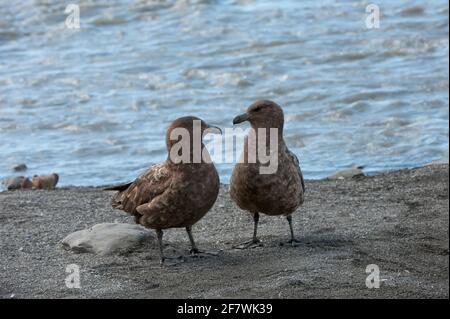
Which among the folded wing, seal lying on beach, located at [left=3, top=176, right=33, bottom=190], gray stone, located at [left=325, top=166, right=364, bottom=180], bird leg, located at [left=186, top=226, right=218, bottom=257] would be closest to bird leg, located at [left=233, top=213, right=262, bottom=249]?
bird leg, located at [left=186, top=226, right=218, bottom=257]

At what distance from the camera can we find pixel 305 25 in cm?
1644

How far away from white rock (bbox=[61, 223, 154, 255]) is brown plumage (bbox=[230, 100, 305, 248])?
0.81 m

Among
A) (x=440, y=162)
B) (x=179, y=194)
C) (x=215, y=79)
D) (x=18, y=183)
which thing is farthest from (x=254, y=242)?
(x=215, y=79)

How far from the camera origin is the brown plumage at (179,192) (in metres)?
7.02

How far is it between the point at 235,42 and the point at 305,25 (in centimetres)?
144

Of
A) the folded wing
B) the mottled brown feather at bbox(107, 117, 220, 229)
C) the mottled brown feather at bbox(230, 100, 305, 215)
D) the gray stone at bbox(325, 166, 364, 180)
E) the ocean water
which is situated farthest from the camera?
the ocean water

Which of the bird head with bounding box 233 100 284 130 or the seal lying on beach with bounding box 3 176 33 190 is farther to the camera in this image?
the seal lying on beach with bounding box 3 176 33 190

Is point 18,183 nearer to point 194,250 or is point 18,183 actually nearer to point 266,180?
point 194,250

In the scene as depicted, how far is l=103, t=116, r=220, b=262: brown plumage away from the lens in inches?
276

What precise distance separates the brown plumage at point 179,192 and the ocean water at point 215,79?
3.32 metres

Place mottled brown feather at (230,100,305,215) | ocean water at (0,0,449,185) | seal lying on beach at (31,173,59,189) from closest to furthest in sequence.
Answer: mottled brown feather at (230,100,305,215), seal lying on beach at (31,173,59,189), ocean water at (0,0,449,185)

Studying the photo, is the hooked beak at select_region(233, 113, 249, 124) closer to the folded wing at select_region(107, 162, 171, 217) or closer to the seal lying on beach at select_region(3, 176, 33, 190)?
the folded wing at select_region(107, 162, 171, 217)
